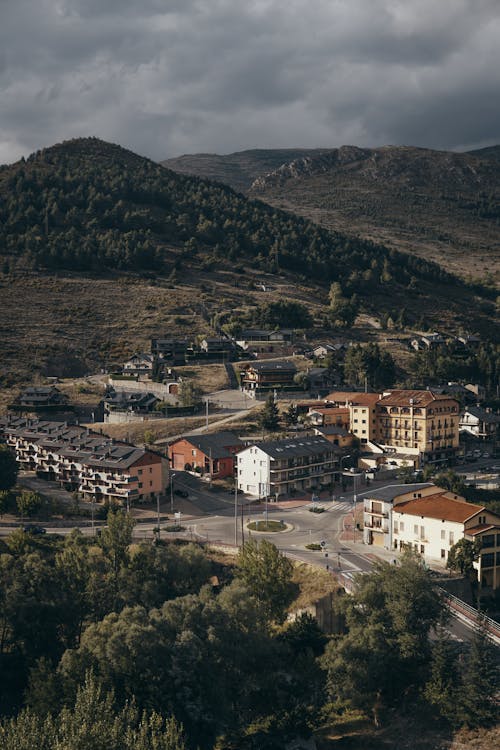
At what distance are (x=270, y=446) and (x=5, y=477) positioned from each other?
28.6 metres

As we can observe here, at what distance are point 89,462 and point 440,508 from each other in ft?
124

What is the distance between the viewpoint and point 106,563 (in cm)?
5947

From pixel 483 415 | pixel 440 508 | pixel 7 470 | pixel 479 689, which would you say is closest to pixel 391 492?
pixel 440 508

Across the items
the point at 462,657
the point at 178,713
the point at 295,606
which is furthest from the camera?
the point at 295,606

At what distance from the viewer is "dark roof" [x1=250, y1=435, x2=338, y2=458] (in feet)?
287

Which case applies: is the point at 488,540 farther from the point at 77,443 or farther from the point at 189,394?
the point at 189,394

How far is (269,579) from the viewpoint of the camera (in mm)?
57375

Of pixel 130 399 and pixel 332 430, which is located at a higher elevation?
pixel 130 399

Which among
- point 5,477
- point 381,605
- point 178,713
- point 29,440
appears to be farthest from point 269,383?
point 178,713

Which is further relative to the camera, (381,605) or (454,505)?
(454,505)

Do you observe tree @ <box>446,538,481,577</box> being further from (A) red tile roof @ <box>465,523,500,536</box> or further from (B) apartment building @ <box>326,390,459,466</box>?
(B) apartment building @ <box>326,390,459,466</box>

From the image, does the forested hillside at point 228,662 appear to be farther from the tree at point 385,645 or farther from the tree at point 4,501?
the tree at point 4,501

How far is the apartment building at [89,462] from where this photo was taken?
82812 mm

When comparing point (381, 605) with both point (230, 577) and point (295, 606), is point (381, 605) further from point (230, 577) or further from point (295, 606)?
point (230, 577)
